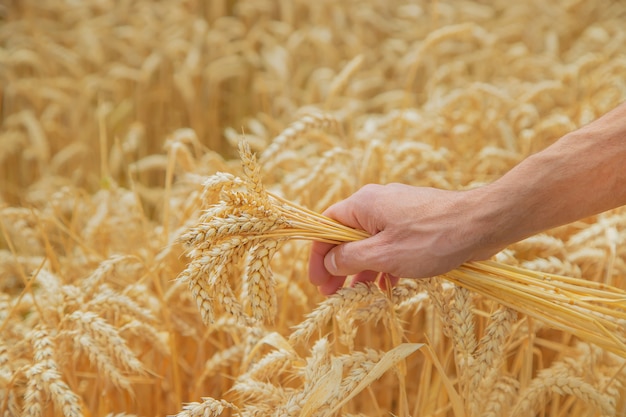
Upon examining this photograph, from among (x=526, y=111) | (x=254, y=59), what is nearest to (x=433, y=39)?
(x=526, y=111)

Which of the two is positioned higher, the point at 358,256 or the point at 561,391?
the point at 358,256

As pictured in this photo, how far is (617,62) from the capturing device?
259 centimetres

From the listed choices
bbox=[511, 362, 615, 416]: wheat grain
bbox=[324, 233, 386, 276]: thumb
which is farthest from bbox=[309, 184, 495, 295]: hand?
bbox=[511, 362, 615, 416]: wheat grain

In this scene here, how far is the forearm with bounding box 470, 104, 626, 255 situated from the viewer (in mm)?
1071

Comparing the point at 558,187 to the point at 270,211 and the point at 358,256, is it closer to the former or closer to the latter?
the point at 358,256

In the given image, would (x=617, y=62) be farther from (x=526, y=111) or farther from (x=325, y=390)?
(x=325, y=390)

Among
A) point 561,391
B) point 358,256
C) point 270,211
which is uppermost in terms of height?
point 270,211

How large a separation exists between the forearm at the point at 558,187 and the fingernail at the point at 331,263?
265mm

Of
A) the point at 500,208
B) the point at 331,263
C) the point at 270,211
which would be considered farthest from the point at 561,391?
the point at 270,211

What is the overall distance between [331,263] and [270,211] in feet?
0.65

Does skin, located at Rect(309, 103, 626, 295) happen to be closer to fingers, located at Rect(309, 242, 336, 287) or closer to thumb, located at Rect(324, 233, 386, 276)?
thumb, located at Rect(324, 233, 386, 276)

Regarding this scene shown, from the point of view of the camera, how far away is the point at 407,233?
110 cm

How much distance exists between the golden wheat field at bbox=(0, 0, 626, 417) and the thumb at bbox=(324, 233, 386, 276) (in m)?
0.05

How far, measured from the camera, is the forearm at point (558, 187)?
3.51 feet
